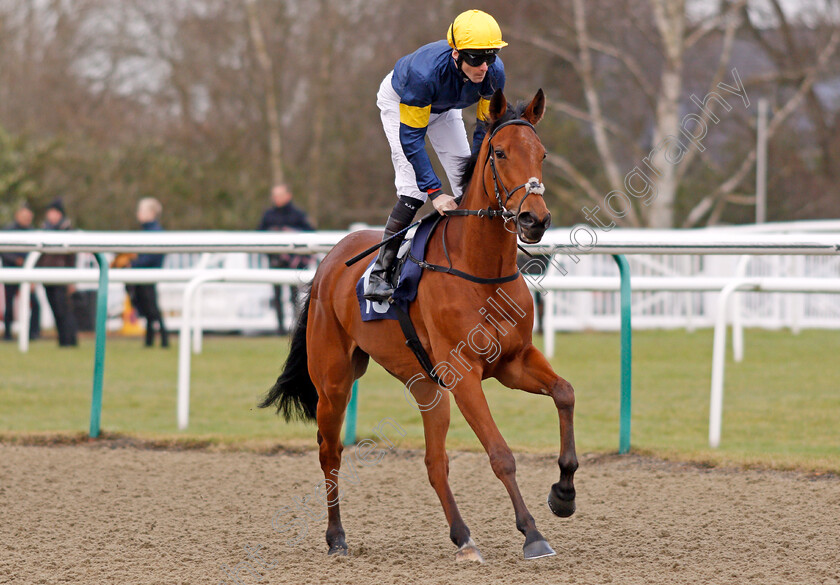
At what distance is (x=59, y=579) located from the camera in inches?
156

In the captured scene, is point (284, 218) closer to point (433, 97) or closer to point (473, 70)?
point (433, 97)

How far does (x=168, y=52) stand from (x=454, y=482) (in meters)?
20.6

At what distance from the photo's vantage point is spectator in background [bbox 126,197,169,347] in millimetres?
12273

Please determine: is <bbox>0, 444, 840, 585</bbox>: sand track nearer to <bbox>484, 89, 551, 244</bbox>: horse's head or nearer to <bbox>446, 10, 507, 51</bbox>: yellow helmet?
<bbox>484, 89, 551, 244</bbox>: horse's head

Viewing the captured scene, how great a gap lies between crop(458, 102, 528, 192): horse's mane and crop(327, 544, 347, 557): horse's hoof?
1.58m

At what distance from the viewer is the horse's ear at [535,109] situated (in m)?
4.16

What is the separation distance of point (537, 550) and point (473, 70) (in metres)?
1.91

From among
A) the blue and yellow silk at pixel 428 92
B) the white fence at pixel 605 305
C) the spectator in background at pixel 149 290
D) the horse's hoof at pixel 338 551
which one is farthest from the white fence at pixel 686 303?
the horse's hoof at pixel 338 551

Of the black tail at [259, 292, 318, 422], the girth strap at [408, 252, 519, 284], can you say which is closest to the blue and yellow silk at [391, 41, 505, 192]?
the girth strap at [408, 252, 519, 284]

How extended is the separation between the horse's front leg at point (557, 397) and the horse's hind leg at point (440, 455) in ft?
1.32

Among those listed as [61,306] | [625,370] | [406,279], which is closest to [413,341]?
[406,279]

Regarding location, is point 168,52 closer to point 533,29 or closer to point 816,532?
point 533,29

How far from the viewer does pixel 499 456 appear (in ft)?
13.2

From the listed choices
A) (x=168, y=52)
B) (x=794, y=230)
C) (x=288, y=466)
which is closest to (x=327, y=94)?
(x=168, y=52)
